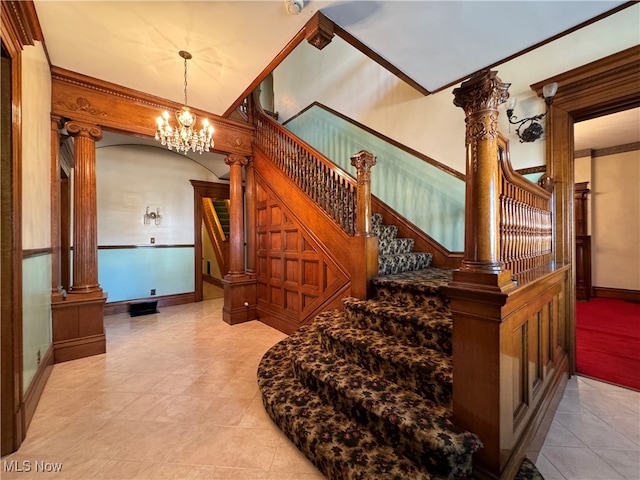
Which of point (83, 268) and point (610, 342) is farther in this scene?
point (610, 342)

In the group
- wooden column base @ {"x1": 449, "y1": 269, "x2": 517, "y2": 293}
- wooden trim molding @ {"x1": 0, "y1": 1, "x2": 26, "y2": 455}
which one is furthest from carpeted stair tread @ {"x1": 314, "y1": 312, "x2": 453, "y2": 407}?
wooden trim molding @ {"x1": 0, "y1": 1, "x2": 26, "y2": 455}

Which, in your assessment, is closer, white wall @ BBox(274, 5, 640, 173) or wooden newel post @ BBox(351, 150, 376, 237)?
white wall @ BBox(274, 5, 640, 173)

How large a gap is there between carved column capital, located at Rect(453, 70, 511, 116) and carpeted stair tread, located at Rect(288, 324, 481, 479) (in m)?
1.47

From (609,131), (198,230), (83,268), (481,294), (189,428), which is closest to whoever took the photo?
(481,294)

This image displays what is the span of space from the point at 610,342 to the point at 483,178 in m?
3.51

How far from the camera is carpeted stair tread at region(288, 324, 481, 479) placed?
1.11m

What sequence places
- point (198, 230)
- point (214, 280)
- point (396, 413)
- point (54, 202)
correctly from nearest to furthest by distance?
point (396, 413) < point (54, 202) < point (198, 230) < point (214, 280)

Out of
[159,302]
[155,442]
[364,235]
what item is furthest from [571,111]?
[159,302]

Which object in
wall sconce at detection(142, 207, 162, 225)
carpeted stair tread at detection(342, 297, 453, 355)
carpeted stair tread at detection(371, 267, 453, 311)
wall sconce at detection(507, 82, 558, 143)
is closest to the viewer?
carpeted stair tread at detection(342, 297, 453, 355)

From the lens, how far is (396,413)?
4.20 ft

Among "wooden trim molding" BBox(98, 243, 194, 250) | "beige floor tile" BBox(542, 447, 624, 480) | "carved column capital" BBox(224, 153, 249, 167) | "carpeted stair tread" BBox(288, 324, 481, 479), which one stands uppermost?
"carved column capital" BBox(224, 153, 249, 167)

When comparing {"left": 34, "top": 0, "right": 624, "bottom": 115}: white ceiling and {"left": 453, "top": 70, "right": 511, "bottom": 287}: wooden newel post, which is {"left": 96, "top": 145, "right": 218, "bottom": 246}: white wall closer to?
{"left": 34, "top": 0, "right": 624, "bottom": 115}: white ceiling

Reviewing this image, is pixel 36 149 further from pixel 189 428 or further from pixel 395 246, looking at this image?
pixel 395 246

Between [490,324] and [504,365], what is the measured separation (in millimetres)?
211
